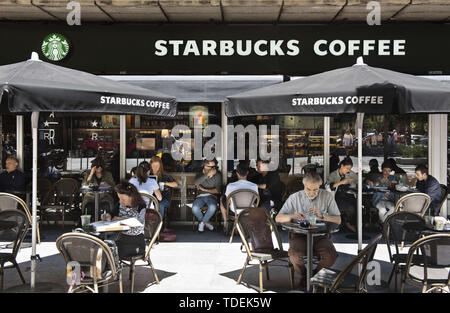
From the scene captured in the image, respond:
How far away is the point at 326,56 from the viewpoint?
951cm

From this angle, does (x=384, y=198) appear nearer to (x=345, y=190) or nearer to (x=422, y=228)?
(x=345, y=190)

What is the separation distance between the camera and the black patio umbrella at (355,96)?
475 cm

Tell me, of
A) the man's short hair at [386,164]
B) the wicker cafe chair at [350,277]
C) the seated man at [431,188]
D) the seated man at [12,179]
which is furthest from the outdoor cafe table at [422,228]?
the seated man at [12,179]

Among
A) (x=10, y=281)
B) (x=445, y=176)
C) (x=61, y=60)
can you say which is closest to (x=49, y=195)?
(x=61, y=60)

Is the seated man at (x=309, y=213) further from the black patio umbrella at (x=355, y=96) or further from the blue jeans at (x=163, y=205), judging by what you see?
the blue jeans at (x=163, y=205)

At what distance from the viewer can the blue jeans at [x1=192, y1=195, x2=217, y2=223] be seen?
351 inches

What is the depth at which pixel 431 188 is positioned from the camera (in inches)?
304

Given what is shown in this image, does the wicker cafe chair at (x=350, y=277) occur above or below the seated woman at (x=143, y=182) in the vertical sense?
below

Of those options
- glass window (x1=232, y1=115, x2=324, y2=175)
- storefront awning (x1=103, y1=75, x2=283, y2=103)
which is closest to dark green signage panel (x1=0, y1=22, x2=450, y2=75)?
storefront awning (x1=103, y1=75, x2=283, y2=103)

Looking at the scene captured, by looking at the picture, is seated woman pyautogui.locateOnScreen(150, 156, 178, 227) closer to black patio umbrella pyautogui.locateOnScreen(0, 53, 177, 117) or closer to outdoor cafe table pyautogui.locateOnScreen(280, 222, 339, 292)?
black patio umbrella pyautogui.locateOnScreen(0, 53, 177, 117)

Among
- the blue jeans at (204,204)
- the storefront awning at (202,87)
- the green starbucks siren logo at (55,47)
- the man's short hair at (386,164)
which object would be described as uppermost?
the green starbucks siren logo at (55,47)

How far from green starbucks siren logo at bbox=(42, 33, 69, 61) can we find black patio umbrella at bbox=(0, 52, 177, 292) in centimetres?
394

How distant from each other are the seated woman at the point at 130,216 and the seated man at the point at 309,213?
1686 millimetres

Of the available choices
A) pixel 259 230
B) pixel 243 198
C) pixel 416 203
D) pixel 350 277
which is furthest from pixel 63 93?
pixel 416 203
